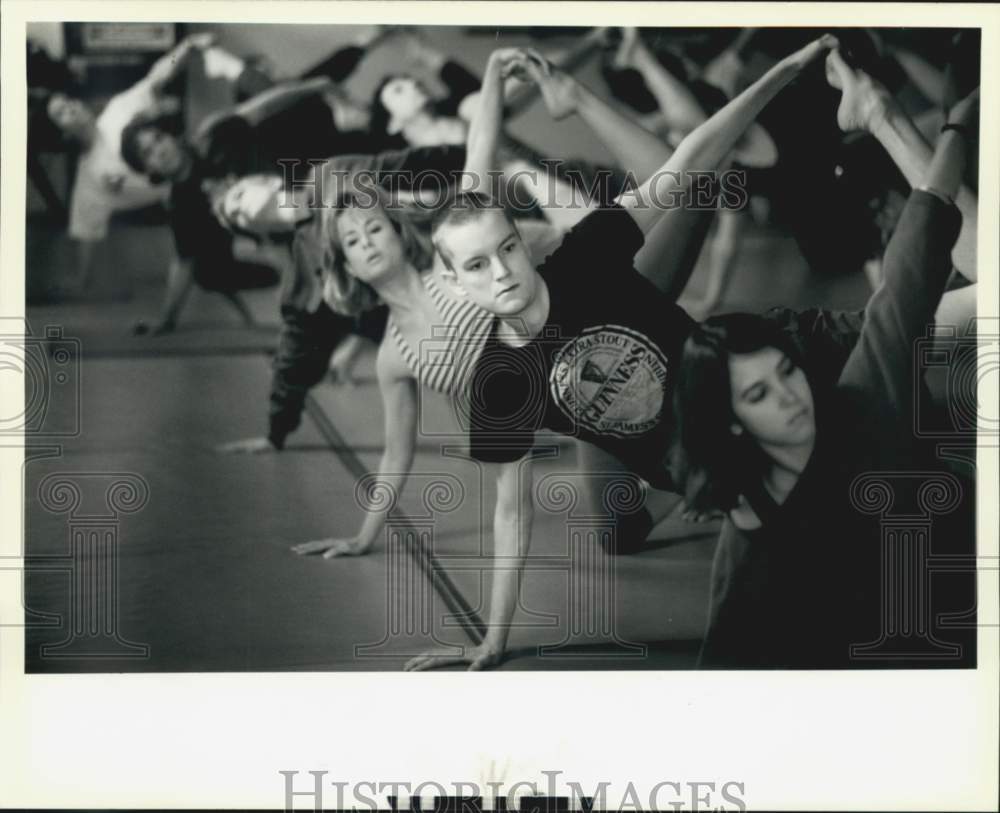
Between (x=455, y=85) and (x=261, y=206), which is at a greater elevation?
(x=455, y=85)

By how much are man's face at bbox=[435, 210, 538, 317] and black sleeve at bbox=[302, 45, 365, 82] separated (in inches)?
22.2

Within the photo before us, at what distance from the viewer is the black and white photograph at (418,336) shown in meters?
3.59

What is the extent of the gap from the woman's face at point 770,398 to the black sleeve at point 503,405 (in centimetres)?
61

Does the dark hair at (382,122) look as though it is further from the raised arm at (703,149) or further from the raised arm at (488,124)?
the raised arm at (703,149)

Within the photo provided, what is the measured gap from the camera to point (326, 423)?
3619mm

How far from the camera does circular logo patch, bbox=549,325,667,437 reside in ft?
11.8

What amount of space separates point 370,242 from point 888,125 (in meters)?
1.65

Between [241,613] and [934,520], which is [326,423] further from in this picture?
[934,520]

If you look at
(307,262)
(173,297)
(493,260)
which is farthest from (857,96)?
(173,297)

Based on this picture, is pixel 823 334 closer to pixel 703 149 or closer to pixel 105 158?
pixel 703 149

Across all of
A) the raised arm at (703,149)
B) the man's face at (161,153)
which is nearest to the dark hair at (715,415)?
the raised arm at (703,149)

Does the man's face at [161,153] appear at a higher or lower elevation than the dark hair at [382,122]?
lower

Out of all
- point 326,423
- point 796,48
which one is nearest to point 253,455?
point 326,423

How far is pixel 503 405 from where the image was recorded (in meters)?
3.60
